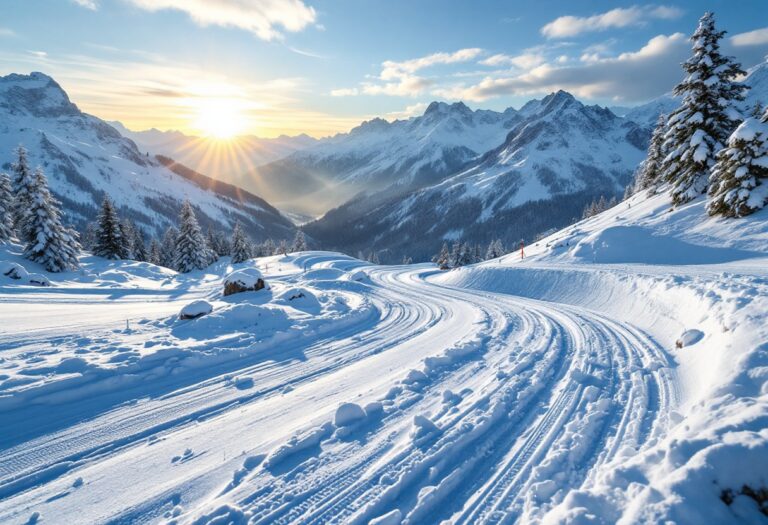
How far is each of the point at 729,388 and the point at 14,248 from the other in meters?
45.7

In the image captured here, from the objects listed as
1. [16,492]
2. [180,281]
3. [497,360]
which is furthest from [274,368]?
[180,281]

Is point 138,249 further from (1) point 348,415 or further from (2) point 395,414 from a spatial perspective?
(2) point 395,414

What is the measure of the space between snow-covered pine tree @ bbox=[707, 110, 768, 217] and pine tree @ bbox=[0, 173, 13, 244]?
168 ft

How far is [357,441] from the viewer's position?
17.2 feet

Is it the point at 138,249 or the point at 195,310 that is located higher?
the point at 138,249

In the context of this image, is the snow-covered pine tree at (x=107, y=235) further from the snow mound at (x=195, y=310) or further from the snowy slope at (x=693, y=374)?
the snowy slope at (x=693, y=374)

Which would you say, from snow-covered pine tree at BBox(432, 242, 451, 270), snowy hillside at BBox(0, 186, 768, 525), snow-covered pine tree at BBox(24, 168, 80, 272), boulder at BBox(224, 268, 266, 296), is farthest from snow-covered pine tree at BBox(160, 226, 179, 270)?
snowy hillside at BBox(0, 186, 768, 525)

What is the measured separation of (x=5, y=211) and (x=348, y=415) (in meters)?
44.3

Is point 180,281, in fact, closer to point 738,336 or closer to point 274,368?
point 274,368

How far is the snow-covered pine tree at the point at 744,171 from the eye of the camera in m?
16.6

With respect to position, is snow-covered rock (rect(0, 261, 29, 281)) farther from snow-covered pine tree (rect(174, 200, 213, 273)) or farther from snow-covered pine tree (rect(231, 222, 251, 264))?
snow-covered pine tree (rect(231, 222, 251, 264))

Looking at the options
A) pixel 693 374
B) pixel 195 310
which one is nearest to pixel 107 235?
pixel 195 310

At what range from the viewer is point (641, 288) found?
12.3 metres

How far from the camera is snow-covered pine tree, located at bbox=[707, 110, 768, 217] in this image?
1658cm
